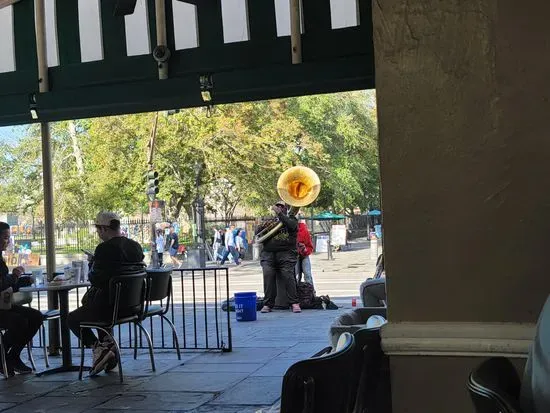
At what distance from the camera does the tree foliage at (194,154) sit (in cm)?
2403

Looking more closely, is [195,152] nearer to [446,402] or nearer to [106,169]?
[106,169]

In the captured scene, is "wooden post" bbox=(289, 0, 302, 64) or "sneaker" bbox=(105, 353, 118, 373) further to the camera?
"sneaker" bbox=(105, 353, 118, 373)

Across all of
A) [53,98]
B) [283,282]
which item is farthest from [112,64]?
[283,282]

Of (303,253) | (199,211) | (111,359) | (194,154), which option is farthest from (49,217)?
(194,154)

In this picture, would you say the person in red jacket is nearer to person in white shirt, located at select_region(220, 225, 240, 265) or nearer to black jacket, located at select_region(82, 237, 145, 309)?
black jacket, located at select_region(82, 237, 145, 309)

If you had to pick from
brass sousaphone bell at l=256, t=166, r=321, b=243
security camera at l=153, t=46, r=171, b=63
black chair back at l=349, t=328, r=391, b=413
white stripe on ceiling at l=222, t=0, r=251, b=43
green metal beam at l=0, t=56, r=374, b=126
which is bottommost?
black chair back at l=349, t=328, r=391, b=413

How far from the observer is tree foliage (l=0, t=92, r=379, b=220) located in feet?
78.8

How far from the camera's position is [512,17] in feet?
8.54

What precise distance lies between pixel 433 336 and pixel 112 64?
11.1 feet

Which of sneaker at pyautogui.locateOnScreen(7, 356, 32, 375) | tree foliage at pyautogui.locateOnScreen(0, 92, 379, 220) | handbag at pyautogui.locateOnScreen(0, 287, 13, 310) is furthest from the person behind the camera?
tree foliage at pyautogui.locateOnScreen(0, 92, 379, 220)

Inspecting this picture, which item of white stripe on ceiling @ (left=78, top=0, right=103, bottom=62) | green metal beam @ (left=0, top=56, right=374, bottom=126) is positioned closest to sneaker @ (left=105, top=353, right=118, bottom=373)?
green metal beam @ (left=0, top=56, right=374, bottom=126)

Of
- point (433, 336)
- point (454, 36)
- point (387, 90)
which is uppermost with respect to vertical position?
point (454, 36)

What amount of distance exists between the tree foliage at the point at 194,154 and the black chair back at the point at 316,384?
20.6m

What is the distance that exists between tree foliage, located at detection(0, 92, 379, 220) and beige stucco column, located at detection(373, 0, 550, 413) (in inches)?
783
